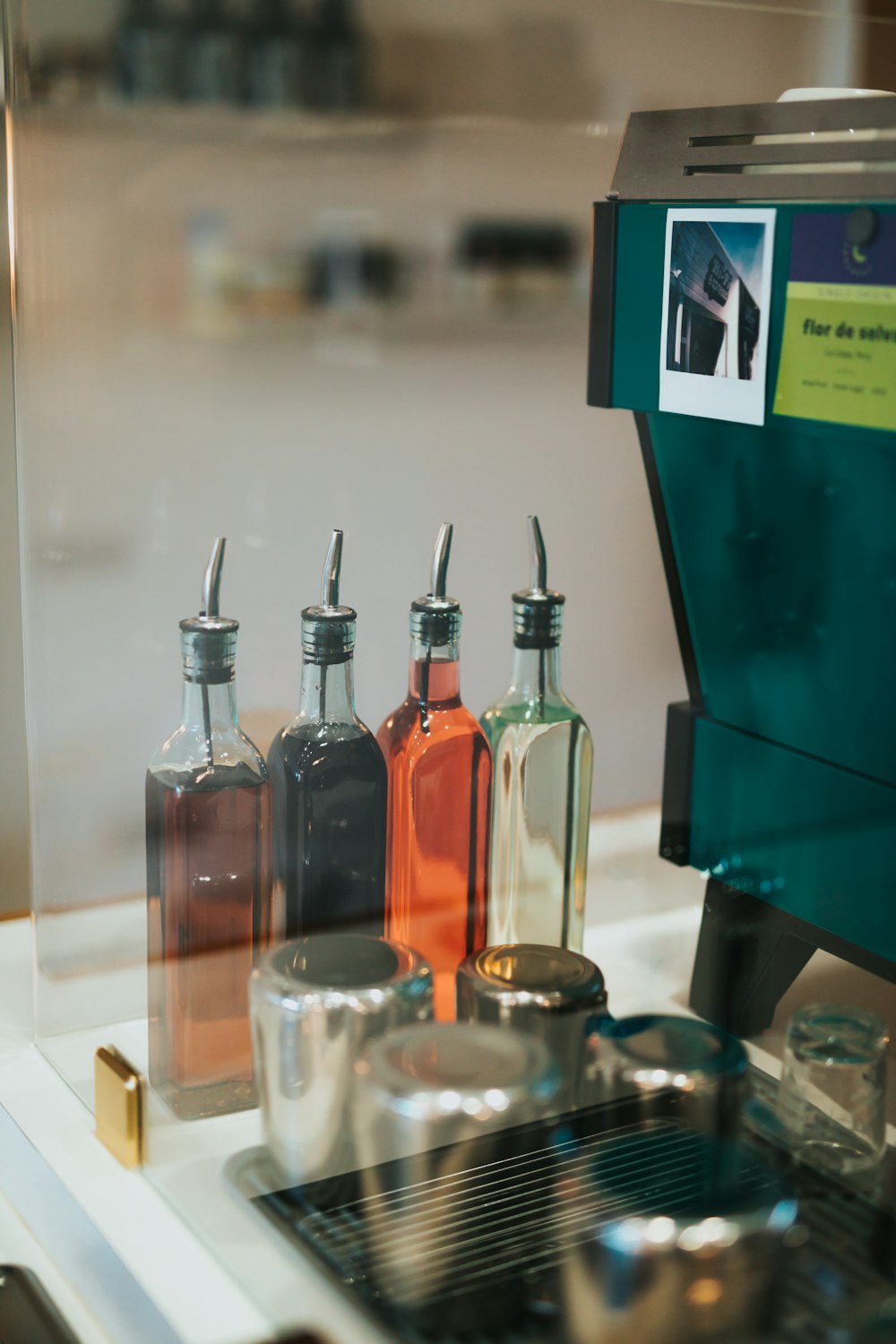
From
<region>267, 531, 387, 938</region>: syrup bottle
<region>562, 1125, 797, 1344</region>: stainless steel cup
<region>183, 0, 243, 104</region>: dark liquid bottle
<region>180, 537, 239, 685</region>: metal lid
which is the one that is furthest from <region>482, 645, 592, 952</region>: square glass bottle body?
<region>183, 0, 243, 104</region>: dark liquid bottle

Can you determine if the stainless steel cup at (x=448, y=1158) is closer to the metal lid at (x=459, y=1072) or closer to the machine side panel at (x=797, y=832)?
the metal lid at (x=459, y=1072)

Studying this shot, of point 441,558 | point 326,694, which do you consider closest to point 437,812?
point 326,694

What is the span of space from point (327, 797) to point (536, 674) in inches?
8.2

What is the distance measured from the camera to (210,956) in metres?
0.98

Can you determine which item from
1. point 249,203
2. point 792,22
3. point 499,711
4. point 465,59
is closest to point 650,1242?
point 499,711

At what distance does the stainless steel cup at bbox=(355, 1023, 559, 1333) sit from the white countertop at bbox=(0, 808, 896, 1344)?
0.05 meters

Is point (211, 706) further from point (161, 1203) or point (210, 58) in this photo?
point (210, 58)

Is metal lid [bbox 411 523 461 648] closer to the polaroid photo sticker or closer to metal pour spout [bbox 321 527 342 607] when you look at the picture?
metal pour spout [bbox 321 527 342 607]

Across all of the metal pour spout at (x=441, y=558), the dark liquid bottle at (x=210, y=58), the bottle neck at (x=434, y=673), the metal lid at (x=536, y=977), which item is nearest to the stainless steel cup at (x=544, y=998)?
the metal lid at (x=536, y=977)

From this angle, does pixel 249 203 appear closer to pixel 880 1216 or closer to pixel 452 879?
pixel 452 879

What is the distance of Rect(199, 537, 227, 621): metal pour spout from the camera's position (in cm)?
105

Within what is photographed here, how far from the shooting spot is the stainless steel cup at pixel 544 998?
2.69 feet

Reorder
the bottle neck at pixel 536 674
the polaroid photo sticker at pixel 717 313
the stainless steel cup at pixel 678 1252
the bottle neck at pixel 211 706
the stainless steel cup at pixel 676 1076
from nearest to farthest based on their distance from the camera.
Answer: the stainless steel cup at pixel 678 1252 < the stainless steel cup at pixel 676 1076 < the polaroid photo sticker at pixel 717 313 < the bottle neck at pixel 211 706 < the bottle neck at pixel 536 674

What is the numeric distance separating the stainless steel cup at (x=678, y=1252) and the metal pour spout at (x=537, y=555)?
54 centimetres
